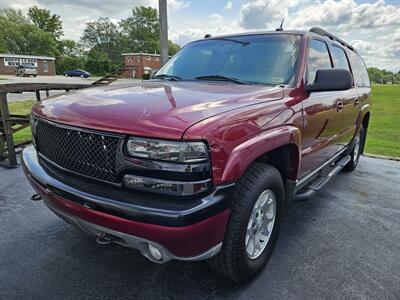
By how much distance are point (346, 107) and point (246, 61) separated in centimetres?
158

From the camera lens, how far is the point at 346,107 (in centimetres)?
365

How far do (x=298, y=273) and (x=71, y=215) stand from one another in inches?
68.7

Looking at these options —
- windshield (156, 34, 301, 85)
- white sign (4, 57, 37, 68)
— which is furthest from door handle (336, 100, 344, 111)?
white sign (4, 57, 37, 68)

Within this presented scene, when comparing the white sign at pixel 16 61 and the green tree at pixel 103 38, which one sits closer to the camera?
the white sign at pixel 16 61

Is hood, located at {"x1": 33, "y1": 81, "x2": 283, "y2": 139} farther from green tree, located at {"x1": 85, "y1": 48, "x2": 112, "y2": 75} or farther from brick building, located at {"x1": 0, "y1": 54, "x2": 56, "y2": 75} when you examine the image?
green tree, located at {"x1": 85, "y1": 48, "x2": 112, "y2": 75}

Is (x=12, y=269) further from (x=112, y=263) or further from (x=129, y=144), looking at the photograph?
(x=129, y=144)

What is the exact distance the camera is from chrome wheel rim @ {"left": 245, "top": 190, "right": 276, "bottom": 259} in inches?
87.6

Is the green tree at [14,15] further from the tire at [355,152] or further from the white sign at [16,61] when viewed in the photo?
the tire at [355,152]

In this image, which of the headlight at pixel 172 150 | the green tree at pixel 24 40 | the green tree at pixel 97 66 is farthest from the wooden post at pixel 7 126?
the green tree at pixel 24 40

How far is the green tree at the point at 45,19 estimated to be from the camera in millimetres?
74875

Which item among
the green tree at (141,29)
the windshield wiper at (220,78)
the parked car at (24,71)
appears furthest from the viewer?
the green tree at (141,29)

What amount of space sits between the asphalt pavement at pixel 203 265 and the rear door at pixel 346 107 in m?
0.99

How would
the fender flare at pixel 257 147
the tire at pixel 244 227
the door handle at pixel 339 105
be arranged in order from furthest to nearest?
the door handle at pixel 339 105 → the tire at pixel 244 227 → the fender flare at pixel 257 147

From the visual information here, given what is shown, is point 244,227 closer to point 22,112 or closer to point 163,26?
point 163,26
